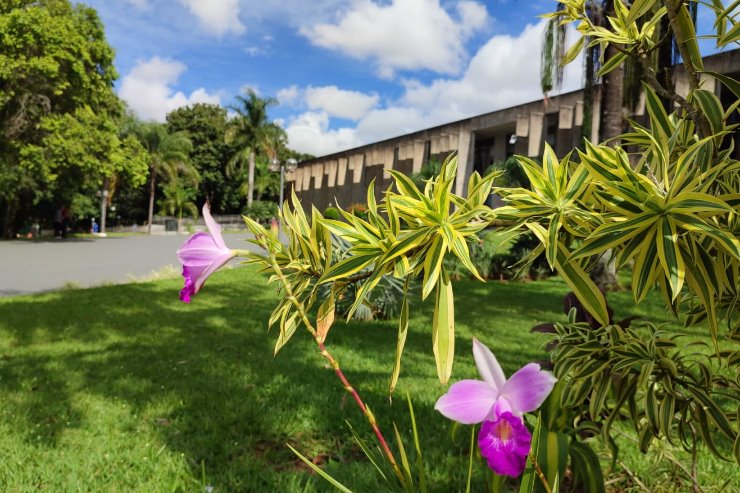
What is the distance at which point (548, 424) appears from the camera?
61.2 inches

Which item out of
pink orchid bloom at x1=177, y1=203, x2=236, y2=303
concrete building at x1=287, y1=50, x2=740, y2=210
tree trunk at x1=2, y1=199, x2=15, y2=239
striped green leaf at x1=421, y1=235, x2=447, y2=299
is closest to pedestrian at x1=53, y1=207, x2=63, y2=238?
tree trunk at x1=2, y1=199, x2=15, y2=239

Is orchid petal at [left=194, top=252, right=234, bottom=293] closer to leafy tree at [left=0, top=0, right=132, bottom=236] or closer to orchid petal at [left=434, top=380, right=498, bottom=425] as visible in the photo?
orchid petal at [left=434, top=380, right=498, bottom=425]

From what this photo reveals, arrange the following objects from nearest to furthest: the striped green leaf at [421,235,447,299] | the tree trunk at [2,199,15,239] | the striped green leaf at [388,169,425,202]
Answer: the striped green leaf at [421,235,447,299]
the striped green leaf at [388,169,425,202]
the tree trunk at [2,199,15,239]

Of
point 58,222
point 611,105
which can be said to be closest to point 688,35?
point 611,105

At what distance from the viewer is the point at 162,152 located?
2934 cm

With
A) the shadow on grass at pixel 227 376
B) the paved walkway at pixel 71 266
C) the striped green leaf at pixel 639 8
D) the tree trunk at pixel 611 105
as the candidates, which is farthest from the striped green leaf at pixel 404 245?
the paved walkway at pixel 71 266

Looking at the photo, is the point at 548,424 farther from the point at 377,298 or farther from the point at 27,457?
the point at 377,298

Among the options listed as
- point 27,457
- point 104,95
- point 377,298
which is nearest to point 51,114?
point 104,95

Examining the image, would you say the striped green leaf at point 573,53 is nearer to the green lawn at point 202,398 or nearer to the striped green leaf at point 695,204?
the striped green leaf at point 695,204

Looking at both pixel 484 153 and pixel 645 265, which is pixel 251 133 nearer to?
pixel 484 153

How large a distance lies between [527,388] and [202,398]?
287cm

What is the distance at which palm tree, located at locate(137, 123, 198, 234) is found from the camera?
28.9 m

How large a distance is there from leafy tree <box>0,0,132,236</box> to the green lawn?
1207cm

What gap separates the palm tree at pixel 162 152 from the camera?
94.8 ft
